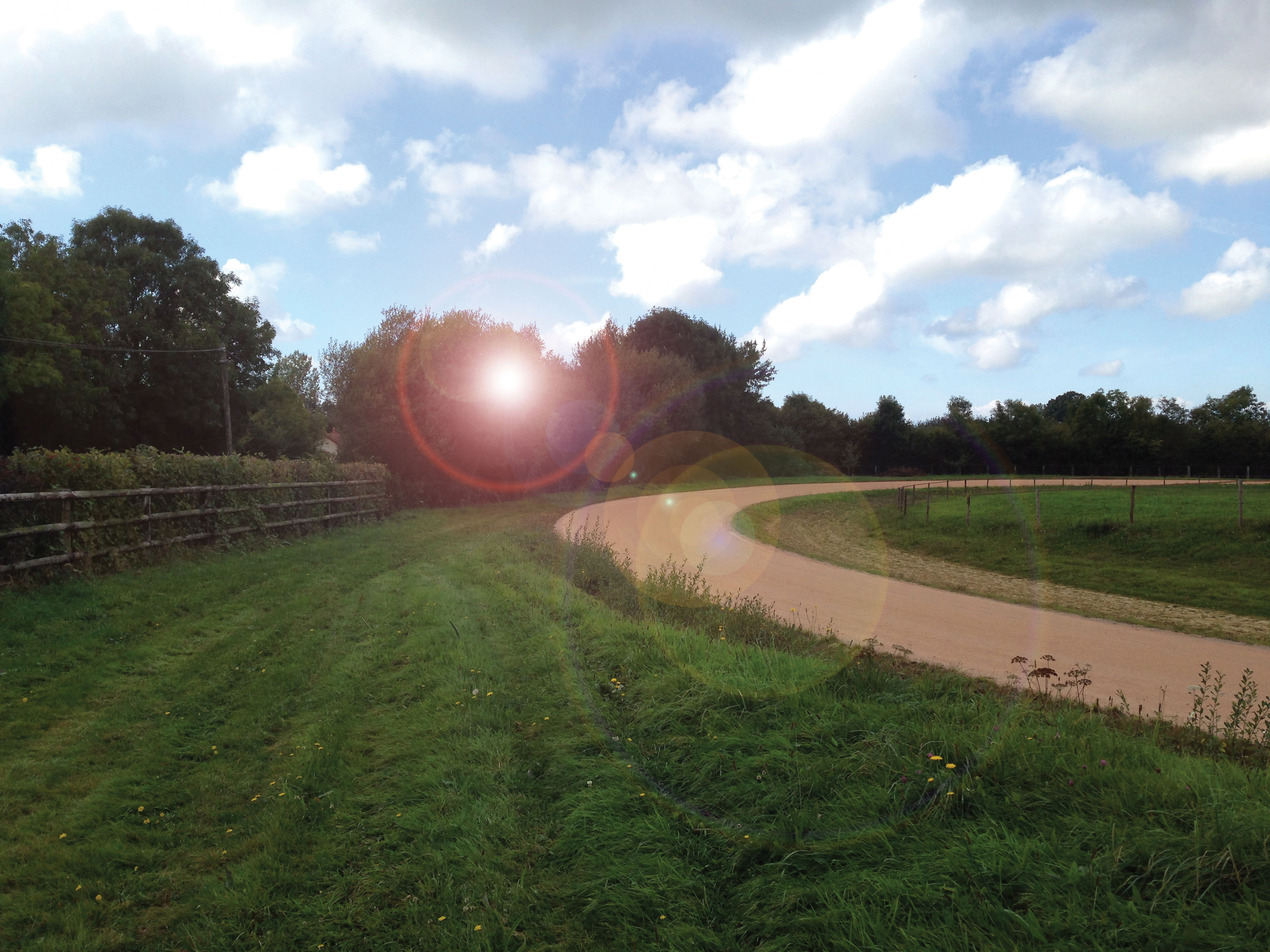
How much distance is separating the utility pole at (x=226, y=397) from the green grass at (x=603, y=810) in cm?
3157

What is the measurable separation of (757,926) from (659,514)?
981 inches

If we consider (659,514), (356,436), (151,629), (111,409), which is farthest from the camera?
(111,409)

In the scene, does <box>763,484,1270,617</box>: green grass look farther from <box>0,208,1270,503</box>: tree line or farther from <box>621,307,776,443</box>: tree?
<box>621,307,776,443</box>: tree

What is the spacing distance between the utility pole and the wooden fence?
18.0m

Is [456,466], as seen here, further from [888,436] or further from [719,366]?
[888,436]

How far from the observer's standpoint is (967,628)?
10.4 meters

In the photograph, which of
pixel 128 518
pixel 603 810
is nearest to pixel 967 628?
pixel 603 810

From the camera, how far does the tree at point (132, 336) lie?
36188 millimetres

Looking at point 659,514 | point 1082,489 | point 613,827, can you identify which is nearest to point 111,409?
point 659,514

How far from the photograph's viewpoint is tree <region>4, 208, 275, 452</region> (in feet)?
119

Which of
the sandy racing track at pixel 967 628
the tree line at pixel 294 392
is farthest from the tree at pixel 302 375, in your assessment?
the sandy racing track at pixel 967 628

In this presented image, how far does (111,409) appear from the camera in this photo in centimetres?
3809

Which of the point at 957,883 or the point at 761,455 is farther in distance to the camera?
the point at 761,455

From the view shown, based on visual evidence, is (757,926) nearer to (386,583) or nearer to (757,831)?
(757,831)
